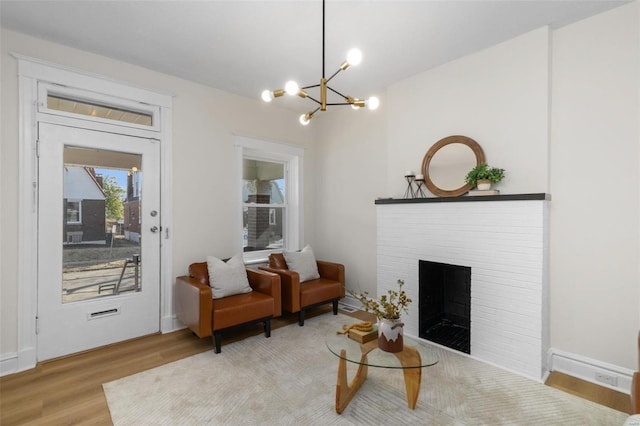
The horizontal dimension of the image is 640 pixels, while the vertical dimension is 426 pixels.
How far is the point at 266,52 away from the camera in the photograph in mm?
3039

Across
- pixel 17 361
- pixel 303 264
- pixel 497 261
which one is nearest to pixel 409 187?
pixel 497 261

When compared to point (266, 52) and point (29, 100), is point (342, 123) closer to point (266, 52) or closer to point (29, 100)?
point (266, 52)

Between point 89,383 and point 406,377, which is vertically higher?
point 406,377

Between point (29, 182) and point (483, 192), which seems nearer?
point (29, 182)

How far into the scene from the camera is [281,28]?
2.64 m

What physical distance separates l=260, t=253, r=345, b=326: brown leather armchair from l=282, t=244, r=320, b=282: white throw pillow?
0.25ft

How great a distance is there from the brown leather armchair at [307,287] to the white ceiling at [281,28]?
7.46ft

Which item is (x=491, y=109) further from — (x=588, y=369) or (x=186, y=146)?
(x=186, y=146)

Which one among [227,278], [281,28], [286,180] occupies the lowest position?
[227,278]

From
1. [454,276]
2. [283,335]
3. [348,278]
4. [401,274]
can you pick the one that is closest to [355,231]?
[348,278]

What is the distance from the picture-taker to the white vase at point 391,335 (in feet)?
6.84

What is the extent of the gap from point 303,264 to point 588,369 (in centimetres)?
283

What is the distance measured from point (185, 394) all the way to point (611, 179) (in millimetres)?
3559

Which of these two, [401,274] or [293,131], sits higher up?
[293,131]
